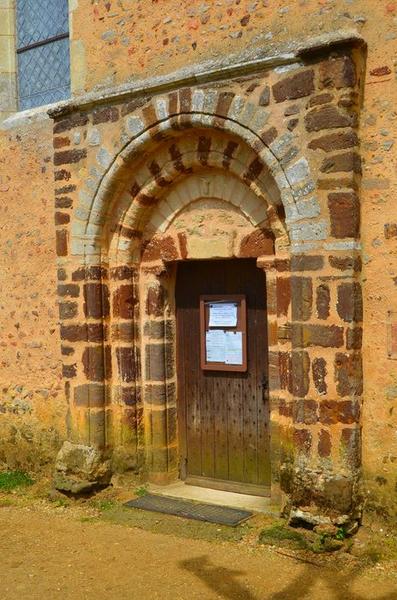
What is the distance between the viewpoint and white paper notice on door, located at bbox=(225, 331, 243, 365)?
17.9ft

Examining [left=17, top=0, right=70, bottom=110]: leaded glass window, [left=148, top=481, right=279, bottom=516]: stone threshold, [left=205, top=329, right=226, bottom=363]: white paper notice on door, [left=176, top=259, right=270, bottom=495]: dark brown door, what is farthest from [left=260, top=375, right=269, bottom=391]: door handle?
[left=17, top=0, right=70, bottom=110]: leaded glass window

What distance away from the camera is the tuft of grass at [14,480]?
6.19 m

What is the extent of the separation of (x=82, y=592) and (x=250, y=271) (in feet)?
8.88

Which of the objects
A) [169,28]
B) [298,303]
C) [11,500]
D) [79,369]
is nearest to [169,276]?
[79,369]

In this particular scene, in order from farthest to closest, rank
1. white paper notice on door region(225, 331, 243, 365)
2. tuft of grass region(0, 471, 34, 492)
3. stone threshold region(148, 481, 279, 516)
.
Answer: tuft of grass region(0, 471, 34, 492) < white paper notice on door region(225, 331, 243, 365) < stone threshold region(148, 481, 279, 516)

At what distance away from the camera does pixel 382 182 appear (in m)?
4.38

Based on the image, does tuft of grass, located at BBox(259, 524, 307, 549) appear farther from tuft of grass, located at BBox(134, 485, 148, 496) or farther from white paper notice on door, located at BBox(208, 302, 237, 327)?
white paper notice on door, located at BBox(208, 302, 237, 327)

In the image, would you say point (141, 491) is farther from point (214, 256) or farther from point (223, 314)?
point (214, 256)

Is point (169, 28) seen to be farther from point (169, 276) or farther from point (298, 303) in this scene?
point (298, 303)

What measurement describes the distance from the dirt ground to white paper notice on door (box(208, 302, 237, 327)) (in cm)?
161

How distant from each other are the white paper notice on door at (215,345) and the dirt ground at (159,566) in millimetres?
1350

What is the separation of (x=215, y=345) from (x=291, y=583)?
6.95 ft

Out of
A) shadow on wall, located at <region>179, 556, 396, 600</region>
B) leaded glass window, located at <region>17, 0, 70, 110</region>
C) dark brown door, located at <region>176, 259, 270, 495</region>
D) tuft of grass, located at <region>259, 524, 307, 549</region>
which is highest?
leaded glass window, located at <region>17, 0, 70, 110</region>

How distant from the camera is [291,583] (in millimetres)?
Result: 3990
